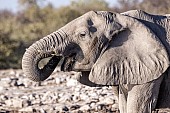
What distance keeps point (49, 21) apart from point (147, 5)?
16.5ft

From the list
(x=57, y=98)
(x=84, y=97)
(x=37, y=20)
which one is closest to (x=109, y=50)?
(x=84, y=97)

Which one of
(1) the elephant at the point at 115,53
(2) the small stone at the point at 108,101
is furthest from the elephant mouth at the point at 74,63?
(2) the small stone at the point at 108,101

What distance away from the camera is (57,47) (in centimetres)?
401

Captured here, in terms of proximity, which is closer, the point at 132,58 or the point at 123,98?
the point at 132,58

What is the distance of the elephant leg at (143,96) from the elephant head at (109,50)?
2.5 inches

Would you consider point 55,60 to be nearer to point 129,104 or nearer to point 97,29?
point 97,29

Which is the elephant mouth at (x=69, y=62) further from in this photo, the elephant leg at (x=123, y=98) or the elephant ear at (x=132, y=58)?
the elephant leg at (x=123, y=98)

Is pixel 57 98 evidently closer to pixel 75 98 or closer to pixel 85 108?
pixel 75 98

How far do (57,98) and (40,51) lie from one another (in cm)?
513

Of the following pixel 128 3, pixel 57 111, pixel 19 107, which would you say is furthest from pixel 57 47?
pixel 128 3

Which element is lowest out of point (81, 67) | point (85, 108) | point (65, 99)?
point (85, 108)

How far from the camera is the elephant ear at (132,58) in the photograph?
4168 mm

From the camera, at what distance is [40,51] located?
13.0ft

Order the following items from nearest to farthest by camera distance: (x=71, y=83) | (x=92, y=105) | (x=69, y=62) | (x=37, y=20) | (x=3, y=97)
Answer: (x=69, y=62) < (x=92, y=105) < (x=3, y=97) < (x=71, y=83) < (x=37, y=20)
